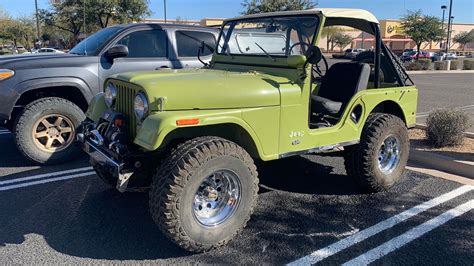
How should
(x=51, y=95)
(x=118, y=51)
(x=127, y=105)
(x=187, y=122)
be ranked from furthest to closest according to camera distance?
(x=51, y=95), (x=118, y=51), (x=127, y=105), (x=187, y=122)

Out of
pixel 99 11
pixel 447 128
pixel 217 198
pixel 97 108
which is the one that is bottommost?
pixel 217 198

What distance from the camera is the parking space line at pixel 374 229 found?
3273mm

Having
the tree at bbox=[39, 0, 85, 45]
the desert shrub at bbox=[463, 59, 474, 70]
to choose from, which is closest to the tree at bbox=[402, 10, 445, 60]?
the desert shrub at bbox=[463, 59, 474, 70]

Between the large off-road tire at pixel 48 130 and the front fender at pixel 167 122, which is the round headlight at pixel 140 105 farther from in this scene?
the large off-road tire at pixel 48 130

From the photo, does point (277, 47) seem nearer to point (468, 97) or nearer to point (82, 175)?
point (82, 175)

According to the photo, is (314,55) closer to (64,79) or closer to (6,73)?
(64,79)

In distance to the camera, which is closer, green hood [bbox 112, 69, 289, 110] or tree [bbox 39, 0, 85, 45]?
green hood [bbox 112, 69, 289, 110]

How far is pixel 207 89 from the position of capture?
3.36m

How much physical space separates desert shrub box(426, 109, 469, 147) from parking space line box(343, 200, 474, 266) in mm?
1913

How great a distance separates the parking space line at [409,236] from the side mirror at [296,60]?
5.52 feet

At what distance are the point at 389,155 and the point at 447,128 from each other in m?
1.94

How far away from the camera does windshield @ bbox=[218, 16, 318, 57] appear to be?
4074mm

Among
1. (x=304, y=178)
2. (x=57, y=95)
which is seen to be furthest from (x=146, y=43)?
(x=304, y=178)

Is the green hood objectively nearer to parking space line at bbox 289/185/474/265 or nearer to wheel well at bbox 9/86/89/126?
parking space line at bbox 289/185/474/265
